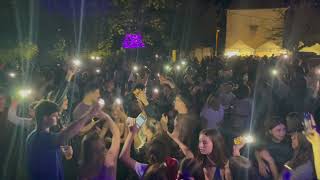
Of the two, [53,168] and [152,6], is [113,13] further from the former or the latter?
[53,168]

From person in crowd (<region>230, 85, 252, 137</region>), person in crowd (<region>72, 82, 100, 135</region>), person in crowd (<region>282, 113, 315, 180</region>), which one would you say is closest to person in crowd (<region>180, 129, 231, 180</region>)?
person in crowd (<region>282, 113, 315, 180</region>)

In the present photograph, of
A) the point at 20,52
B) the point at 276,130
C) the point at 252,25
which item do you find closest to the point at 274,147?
the point at 276,130

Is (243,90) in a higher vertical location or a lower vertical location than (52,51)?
lower

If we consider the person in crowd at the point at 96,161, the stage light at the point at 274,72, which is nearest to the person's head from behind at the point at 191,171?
the person in crowd at the point at 96,161

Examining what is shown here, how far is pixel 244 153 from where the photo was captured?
4.66 meters

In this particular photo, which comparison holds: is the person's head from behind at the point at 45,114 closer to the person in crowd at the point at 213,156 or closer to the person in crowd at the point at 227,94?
the person in crowd at the point at 213,156

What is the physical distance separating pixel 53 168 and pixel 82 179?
30cm

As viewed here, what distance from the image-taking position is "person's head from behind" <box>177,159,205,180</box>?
412 centimetres

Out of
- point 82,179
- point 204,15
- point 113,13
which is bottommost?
point 82,179

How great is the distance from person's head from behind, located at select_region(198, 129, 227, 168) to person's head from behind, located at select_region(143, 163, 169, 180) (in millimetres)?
560

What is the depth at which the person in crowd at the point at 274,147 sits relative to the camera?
4422 millimetres

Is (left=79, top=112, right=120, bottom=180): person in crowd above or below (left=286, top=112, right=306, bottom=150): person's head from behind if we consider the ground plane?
below

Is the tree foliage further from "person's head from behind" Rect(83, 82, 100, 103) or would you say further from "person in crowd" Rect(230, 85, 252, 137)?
"person's head from behind" Rect(83, 82, 100, 103)

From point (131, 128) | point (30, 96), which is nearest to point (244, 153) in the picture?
point (131, 128)
